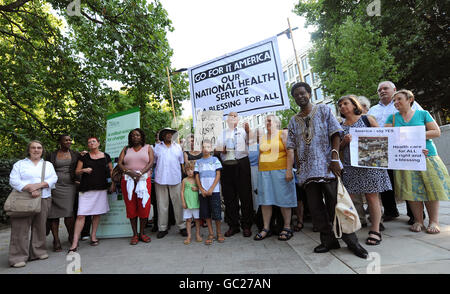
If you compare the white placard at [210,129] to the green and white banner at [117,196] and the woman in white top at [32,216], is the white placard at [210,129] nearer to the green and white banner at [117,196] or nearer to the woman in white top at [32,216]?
the green and white banner at [117,196]

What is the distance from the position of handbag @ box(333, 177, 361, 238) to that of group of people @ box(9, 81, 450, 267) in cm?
16

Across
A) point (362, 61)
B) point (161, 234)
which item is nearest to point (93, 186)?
point (161, 234)

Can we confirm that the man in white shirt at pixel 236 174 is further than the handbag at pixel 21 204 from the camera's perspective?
Yes

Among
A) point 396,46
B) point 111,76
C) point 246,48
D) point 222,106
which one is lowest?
point 222,106

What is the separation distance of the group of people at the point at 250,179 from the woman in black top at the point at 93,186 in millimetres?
17

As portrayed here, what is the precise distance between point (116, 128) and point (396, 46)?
16937 millimetres

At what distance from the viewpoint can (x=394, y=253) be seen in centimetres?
271

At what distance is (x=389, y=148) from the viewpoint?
3070 millimetres

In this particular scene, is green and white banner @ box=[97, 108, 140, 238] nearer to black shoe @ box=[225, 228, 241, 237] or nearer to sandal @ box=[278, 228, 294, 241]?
black shoe @ box=[225, 228, 241, 237]

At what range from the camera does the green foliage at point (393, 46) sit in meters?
13.1

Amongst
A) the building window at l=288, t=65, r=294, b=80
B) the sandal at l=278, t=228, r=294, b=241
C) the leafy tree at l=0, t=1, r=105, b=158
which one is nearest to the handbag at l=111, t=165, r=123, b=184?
the sandal at l=278, t=228, r=294, b=241

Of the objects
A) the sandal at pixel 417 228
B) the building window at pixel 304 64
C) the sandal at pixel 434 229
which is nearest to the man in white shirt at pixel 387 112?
the sandal at pixel 417 228

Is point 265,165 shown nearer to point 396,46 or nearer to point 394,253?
point 394,253
